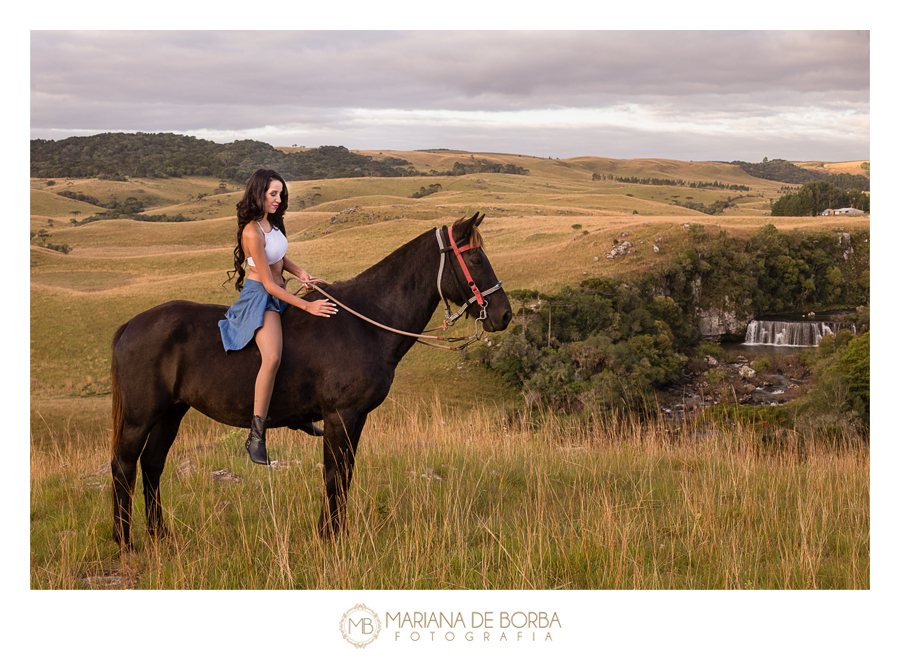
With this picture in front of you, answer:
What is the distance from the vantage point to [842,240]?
45.1m

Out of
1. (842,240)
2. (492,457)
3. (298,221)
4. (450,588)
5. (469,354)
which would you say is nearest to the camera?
(450,588)

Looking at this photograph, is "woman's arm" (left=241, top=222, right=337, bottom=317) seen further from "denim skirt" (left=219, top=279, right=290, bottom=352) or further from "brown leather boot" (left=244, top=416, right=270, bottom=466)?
"brown leather boot" (left=244, top=416, right=270, bottom=466)

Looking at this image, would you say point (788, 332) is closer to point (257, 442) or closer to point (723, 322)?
point (723, 322)

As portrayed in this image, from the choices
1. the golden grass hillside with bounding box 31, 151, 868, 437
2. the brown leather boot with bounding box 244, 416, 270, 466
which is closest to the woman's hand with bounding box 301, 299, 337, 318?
the brown leather boot with bounding box 244, 416, 270, 466

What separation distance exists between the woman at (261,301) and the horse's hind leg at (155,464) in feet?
3.05

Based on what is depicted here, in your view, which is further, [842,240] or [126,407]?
[842,240]

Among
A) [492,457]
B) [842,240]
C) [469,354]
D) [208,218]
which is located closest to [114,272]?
[208,218]

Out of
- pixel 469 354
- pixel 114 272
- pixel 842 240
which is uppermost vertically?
pixel 842 240

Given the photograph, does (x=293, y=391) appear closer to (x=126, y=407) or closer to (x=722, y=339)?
(x=126, y=407)

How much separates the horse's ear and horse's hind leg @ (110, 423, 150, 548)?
2.95 m

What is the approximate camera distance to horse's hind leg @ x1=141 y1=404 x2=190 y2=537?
4.87 m

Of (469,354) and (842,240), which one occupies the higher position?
(842,240)

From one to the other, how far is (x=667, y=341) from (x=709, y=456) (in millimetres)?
30111
